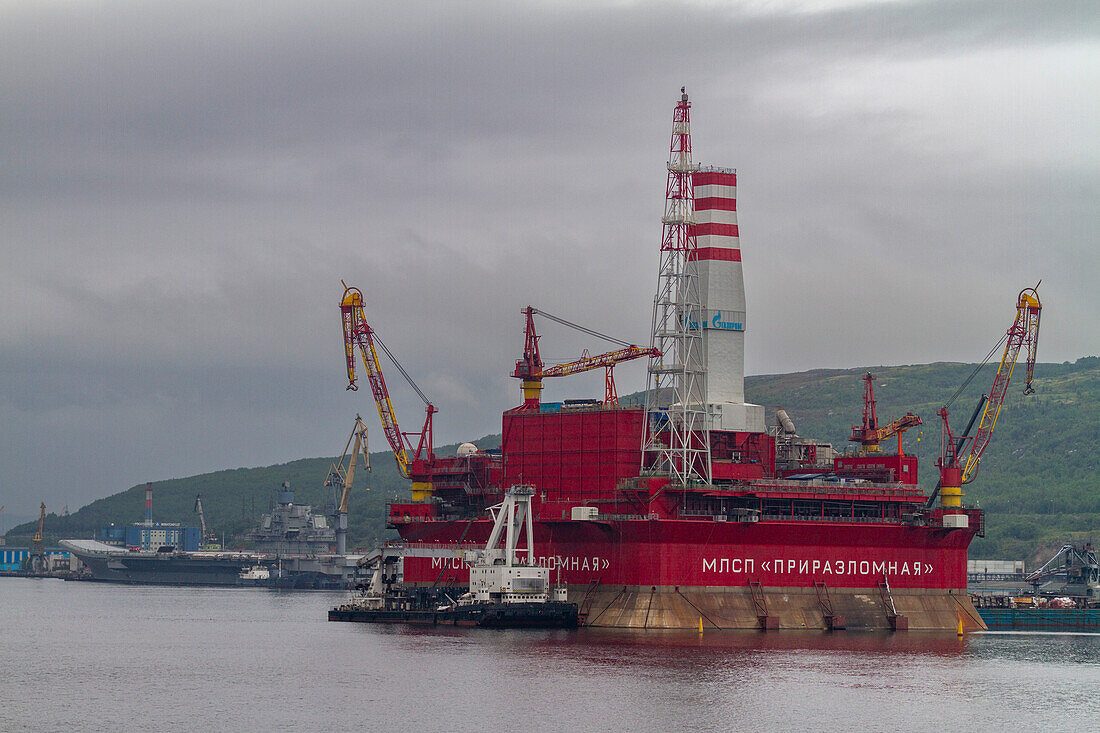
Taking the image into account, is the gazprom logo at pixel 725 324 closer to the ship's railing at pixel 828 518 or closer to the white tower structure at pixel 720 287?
the white tower structure at pixel 720 287

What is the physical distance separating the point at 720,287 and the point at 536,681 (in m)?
46.5

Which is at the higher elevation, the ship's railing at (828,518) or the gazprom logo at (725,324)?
the gazprom logo at (725,324)

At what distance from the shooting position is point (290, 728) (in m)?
66.8

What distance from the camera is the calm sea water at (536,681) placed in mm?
69875

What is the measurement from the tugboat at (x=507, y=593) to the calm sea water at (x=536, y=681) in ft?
8.04

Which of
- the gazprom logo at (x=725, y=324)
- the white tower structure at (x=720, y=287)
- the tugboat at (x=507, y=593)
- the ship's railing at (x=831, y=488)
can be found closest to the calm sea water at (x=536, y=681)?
the tugboat at (x=507, y=593)

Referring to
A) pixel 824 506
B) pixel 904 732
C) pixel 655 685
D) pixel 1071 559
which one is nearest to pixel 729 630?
pixel 824 506

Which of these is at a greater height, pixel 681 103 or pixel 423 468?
pixel 681 103

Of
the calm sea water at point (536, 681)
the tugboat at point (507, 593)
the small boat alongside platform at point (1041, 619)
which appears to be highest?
the tugboat at point (507, 593)

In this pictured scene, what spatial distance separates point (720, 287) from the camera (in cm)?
11931

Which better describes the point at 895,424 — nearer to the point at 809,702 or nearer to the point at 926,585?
the point at 926,585

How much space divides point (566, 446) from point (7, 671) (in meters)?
44.8

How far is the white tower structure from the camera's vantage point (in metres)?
119

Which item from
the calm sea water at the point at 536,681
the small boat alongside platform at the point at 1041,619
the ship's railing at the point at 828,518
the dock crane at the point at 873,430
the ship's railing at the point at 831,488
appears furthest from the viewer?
the small boat alongside platform at the point at 1041,619
